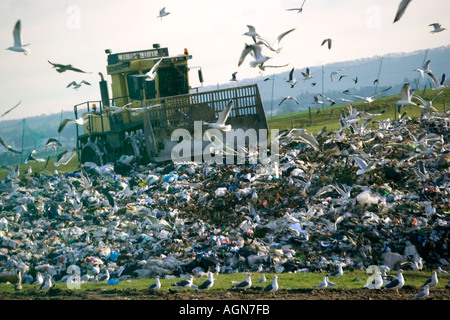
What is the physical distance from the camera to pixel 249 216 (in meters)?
9.99

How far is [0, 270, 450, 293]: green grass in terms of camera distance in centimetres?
698

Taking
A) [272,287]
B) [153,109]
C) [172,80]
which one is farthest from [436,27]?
[172,80]

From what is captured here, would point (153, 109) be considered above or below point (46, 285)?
above

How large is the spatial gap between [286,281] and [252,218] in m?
2.74

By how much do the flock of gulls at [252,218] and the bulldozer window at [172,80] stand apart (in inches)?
117

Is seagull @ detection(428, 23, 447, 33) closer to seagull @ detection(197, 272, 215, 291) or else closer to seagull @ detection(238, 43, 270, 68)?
seagull @ detection(238, 43, 270, 68)

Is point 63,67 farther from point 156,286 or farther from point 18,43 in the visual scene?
point 156,286

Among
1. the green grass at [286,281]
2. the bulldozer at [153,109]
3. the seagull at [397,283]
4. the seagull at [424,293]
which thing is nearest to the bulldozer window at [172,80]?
the bulldozer at [153,109]

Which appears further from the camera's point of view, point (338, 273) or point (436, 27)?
point (436, 27)

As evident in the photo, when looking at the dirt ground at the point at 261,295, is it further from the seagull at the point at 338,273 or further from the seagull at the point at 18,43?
the seagull at the point at 18,43

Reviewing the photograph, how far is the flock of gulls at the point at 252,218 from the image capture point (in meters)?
8.12
